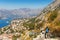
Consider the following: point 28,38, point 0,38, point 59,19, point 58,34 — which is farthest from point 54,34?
point 0,38

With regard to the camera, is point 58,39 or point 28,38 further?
point 28,38

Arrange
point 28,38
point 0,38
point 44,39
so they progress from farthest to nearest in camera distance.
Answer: point 0,38 → point 28,38 → point 44,39

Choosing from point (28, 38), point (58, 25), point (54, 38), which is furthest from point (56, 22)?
point (28, 38)

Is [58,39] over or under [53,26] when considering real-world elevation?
under

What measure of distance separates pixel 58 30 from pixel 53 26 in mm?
358

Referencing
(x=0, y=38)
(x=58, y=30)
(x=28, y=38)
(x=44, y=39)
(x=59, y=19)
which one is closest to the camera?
(x=58, y=30)

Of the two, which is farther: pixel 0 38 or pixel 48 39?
pixel 0 38

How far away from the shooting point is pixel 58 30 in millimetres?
10133

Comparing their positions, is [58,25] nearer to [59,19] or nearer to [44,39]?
[59,19]

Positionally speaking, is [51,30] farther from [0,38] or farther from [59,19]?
[0,38]

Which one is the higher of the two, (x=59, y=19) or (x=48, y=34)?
(x=59, y=19)

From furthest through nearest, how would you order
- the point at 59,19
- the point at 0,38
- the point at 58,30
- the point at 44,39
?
the point at 0,38 → the point at 44,39 → the point at 59,19 → the point at 58,30

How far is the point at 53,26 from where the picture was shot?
1029 centimetres

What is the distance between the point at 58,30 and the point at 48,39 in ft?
3.91
